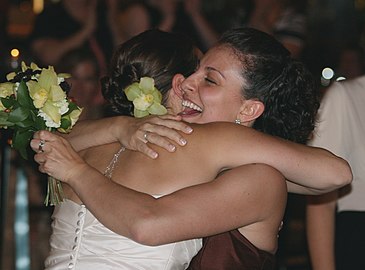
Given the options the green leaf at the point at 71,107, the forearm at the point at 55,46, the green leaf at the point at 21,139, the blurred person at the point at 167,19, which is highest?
the green leaf at the point at 71,107

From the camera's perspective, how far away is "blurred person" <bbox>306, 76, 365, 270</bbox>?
366cm

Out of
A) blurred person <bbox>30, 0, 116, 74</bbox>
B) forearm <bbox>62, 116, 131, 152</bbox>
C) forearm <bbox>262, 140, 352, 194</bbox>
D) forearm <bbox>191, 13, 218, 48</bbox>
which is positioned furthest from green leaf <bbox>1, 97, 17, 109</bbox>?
forearm <bbox>191, 13, 218, 48</bbox>

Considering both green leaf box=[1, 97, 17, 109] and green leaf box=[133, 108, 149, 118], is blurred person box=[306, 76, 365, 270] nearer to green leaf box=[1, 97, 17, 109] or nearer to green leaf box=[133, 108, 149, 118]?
green leaf box=[133, 108, 149, 118]

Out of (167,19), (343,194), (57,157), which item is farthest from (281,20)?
(57,157)

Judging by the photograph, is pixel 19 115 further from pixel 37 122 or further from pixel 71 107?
pixel 71 107

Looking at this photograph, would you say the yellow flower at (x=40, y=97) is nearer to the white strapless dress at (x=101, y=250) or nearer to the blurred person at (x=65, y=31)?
the white strapless dress at (x=101, y=250)

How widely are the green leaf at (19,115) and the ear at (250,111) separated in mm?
685

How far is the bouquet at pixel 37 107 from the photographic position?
9.39 feet

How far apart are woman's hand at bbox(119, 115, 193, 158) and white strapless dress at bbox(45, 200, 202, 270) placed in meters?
0.26

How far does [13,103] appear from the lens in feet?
9.63

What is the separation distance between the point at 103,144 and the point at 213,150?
50 cm

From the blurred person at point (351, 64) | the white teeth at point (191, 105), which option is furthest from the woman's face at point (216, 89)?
the blurred person at point (351, 64)

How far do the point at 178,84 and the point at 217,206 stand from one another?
59 centimetres

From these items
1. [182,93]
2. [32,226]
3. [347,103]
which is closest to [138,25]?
[32,226]
